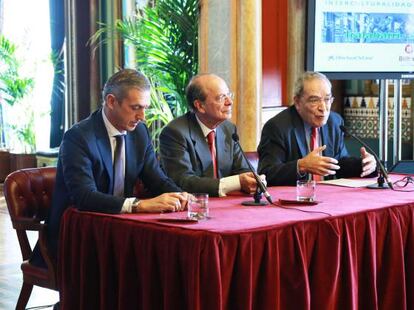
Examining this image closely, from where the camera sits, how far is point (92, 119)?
3.55 m

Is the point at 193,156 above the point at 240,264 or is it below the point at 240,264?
above

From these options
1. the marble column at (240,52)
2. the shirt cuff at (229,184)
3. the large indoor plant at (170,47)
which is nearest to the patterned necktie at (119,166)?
the shirt cuff at (229,184)

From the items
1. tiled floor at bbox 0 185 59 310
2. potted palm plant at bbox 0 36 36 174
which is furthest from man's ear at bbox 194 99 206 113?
potted palm plant at bbox 0 36 36 174

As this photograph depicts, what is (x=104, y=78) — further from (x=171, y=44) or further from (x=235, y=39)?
(x=235, y=39)

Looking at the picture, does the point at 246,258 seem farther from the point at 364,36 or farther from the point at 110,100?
the point at 364,36

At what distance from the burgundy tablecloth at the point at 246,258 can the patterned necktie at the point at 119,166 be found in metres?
0.35

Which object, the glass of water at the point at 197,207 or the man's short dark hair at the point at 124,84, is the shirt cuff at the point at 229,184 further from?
the glass of water at the point at 197,207

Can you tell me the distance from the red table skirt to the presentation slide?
2.56 metres

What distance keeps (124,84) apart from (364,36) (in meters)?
2.91

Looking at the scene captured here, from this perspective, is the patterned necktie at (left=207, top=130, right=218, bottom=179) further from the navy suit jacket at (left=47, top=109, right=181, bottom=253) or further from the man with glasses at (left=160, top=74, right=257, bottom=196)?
the navy suit jacket at (left=47, top=109, right=181, bottom=253)

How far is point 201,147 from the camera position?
4.07 meters

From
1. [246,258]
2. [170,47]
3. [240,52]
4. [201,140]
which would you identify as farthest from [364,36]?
[246,258]

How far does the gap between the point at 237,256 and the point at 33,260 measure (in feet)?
4.15

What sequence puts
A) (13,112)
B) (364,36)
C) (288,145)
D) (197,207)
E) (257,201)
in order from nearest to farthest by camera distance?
(197,207) < (257,201) < (288,145) < (364,36) < (13,112)
